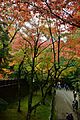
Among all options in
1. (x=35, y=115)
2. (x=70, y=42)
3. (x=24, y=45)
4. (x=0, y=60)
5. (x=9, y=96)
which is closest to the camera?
(x=70, y=42)

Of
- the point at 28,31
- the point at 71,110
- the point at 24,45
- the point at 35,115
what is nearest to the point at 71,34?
the point at 28,31

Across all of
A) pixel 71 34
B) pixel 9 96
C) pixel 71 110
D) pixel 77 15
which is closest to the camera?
pixel 77 15

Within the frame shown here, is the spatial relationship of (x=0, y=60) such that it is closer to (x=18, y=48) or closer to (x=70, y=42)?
(x=18, y=48)

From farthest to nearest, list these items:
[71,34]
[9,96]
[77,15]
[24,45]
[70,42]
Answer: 1. [9,96]
2. [24,45]
3. [70,42]
4. [71,34]
5. [77,15]

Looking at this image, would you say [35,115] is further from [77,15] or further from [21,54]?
[77,15]

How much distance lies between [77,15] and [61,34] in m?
9.77

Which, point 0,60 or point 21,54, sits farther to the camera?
point 21,54

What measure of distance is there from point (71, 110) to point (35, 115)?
9.24m

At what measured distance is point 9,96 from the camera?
107ft

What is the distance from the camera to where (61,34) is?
2173 centimetres

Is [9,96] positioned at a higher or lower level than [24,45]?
lower

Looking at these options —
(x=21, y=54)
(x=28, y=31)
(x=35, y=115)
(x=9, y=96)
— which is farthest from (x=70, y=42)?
(x=9, y=96)

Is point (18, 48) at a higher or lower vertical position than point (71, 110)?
higher

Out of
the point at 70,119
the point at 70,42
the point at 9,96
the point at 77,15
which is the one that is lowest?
the point at 70,119
